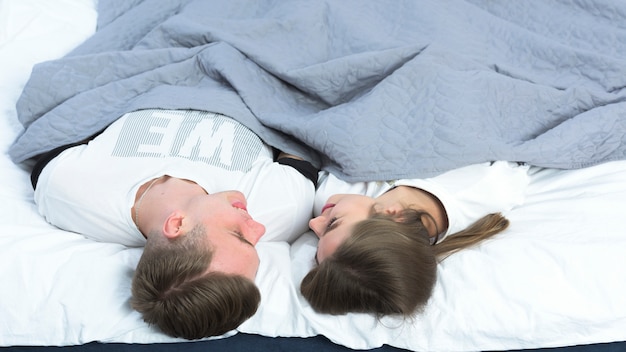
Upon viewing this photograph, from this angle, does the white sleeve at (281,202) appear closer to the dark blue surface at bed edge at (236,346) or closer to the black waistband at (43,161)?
the dark blue surface at bed edge at (236,346)

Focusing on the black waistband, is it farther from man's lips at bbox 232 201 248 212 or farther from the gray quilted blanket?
man's lips at bbox 232 201 248 212

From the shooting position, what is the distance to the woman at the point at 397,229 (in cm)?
109

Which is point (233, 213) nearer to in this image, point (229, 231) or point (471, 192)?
point (229, 231)

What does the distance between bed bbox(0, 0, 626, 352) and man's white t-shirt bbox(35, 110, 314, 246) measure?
0.04 metres

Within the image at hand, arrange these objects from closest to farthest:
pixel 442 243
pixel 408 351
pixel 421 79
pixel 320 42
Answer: pixel 408 351 → pixel 442 243 → pixel 421 79 → pixel 320 42

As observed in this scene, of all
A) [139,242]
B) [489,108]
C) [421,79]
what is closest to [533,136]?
[489,108]

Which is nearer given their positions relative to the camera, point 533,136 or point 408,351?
point 408,351

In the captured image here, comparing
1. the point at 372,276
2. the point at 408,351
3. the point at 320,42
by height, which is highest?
the point at 320,42

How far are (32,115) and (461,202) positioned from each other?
0.99m

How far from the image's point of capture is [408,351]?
1.09 m

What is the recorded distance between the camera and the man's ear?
112cm

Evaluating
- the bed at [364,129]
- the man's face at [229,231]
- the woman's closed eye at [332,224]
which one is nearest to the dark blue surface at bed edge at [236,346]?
the bed at [364,129]

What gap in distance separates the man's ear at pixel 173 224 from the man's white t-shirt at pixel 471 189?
15.2 inches

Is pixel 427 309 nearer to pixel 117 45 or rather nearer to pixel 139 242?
pixel 139 242
